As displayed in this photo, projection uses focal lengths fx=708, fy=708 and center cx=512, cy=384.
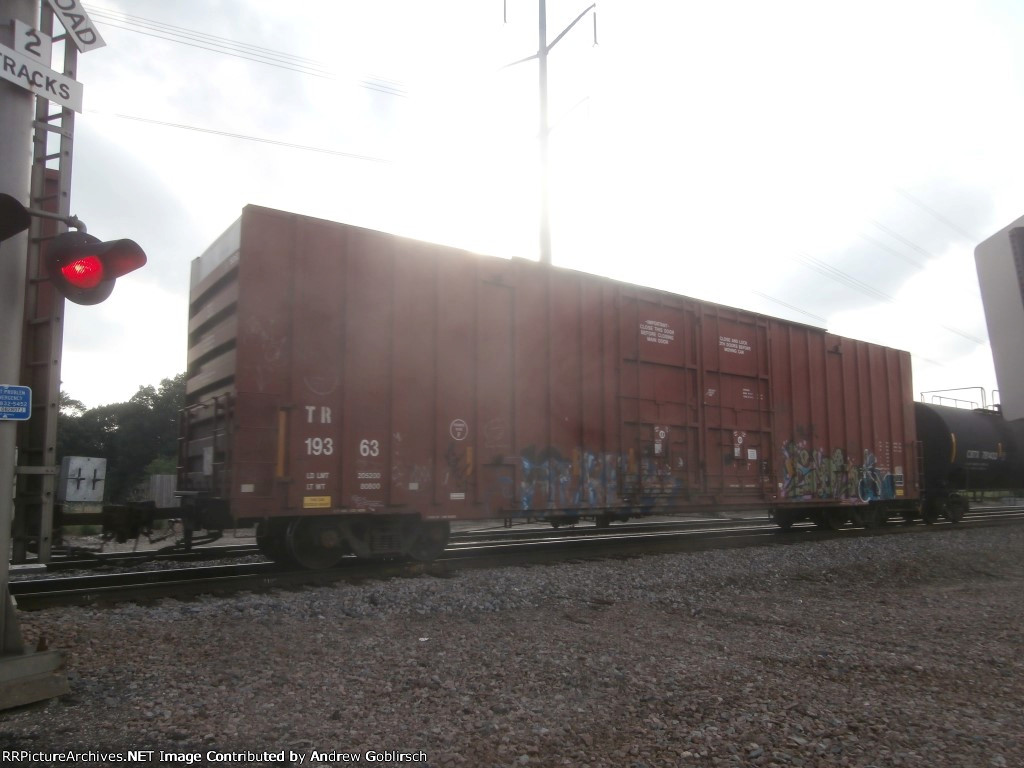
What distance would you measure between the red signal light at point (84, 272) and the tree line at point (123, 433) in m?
45.6

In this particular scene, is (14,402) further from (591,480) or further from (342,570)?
(591,480)

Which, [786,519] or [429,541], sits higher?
[429,541]

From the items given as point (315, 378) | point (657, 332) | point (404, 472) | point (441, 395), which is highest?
point (657, 332)

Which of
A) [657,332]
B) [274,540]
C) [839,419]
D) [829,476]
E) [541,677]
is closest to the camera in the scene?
[541,677]

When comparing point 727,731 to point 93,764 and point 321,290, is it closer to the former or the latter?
point 93,764

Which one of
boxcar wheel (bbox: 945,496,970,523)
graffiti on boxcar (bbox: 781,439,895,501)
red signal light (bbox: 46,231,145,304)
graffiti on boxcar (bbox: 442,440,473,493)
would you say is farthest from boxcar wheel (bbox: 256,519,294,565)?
boxcar wheel (bbox: 945,496,970,523)

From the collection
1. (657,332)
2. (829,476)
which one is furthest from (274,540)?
(829,476)

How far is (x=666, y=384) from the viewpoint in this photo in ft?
39.0

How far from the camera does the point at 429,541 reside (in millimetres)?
9305

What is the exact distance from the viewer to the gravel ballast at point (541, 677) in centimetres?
338

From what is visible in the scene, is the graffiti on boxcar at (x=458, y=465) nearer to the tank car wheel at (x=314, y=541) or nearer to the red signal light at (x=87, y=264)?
the tank car wheel at (x=314, y=541)

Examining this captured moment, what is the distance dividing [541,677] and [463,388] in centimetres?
538

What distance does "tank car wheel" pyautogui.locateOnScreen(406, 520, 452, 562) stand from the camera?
917cm

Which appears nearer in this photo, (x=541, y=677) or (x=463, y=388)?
(x=541, y=677)
